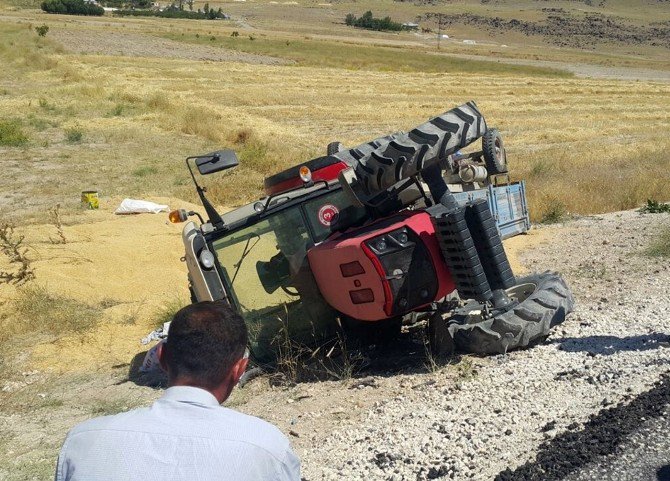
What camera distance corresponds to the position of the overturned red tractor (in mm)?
5816

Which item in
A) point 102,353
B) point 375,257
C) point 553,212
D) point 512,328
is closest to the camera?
point 375,257

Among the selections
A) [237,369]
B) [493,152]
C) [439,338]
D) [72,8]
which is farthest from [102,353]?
[72,8]

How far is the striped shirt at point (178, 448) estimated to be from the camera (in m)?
2.33

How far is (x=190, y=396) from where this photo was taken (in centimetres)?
249

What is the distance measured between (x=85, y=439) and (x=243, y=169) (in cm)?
1651

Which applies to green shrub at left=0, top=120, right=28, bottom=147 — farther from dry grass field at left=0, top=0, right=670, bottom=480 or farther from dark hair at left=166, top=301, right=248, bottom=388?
dark hair at left=166, top=301, right=248, bottom=388

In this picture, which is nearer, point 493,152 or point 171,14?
point 493,152

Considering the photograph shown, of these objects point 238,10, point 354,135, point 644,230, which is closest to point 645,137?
point 354,135

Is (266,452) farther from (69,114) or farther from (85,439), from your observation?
(69,114)

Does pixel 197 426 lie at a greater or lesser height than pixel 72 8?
lesser

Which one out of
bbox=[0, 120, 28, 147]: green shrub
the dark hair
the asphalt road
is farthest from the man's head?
bbox=[0, 120, 28, 147]: green shrub

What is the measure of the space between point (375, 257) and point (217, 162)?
1339 millimetres

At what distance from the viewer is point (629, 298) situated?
7.18m

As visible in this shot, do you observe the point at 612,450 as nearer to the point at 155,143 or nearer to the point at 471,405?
the point at 471,405
